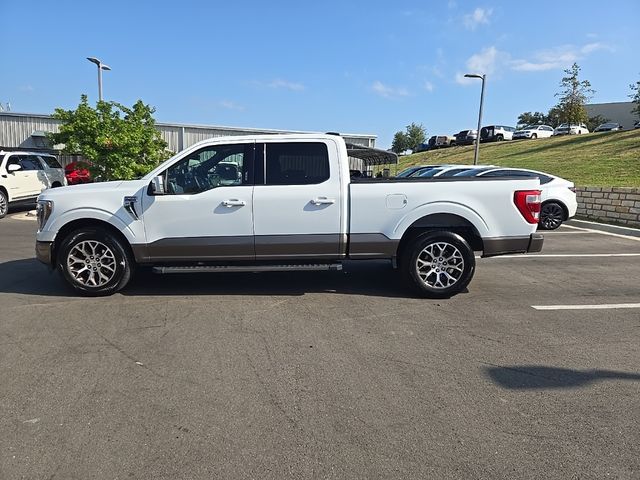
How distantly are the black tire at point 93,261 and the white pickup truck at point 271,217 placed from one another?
12mm

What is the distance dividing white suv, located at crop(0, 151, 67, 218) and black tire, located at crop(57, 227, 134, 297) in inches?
386

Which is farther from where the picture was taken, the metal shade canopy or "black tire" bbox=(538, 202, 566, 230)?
"black tire" bbox=(538, 202, 566, 230)

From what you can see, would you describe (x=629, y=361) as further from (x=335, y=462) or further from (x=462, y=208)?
(x=335, y=462)

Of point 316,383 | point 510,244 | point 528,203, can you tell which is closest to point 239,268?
point 316,383

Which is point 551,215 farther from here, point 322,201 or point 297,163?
point 297,163

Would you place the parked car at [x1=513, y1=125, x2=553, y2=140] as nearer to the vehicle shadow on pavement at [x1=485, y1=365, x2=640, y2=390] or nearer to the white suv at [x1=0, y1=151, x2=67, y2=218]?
the white suv at [x1=0, y1=151, x2=67, y2=218]

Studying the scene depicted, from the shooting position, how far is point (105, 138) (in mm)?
13828

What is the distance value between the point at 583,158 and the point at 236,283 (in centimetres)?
2194

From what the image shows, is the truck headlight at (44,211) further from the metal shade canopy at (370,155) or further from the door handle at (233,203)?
the metal shade canopy at (370,155)

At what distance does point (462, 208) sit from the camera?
545 centimetres

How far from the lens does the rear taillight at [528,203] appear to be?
5457 millimetres

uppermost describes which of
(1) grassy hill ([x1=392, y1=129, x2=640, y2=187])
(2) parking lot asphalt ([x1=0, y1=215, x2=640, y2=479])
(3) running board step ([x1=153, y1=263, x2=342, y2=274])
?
(1) grassy hill ([x1=392, y1=129, x2=640, y2=187])

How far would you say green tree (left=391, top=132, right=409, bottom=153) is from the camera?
223ft

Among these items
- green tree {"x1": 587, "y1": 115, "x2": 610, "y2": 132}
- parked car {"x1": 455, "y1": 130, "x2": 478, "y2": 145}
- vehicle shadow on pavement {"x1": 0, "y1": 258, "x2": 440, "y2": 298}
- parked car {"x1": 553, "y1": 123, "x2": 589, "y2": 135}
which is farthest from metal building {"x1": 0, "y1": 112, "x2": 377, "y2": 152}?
green tree {"x1": 587, "y1": 115, "x2": 610, "y2": 132}
